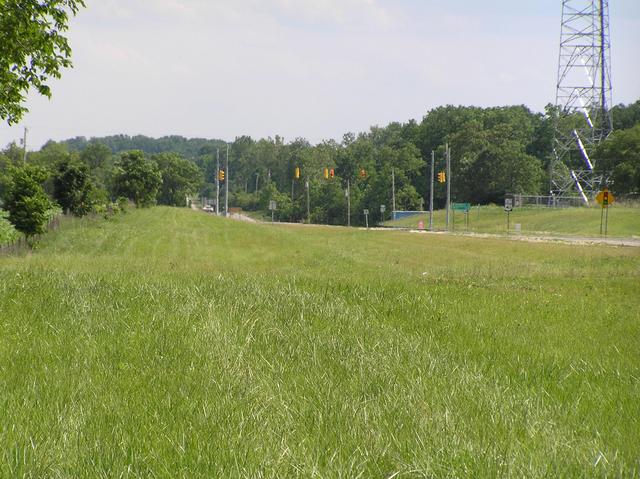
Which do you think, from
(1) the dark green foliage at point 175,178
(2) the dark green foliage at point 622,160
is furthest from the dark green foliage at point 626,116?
(1) the dark green foliage at point 175,178

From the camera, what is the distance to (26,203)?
36.1 metres

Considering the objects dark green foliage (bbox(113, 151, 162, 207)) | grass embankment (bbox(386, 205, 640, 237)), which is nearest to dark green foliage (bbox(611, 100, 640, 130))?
grass embankment (bbox(386, 205, 640, 237))

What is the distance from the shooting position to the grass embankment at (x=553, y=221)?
216 ft

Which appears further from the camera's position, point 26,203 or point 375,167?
point 375,167

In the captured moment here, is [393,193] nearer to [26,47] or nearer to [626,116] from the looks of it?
[626,116]

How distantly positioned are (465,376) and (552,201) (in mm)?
86014

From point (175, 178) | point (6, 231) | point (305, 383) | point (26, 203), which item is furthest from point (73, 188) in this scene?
point (175, 178)

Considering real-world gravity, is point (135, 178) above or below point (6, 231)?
above

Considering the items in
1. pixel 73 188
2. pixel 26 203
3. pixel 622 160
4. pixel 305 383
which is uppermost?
pixel 622 160

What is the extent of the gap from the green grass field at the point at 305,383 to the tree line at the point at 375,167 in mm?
48208

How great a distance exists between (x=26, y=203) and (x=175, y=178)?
4426 inches

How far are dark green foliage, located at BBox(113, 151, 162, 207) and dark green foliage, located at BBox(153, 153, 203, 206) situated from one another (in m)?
48.0

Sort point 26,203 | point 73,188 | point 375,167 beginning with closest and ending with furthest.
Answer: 1. point 26,203
2. point 73,188
3. point 375,167

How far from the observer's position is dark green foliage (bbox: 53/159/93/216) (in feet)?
183
